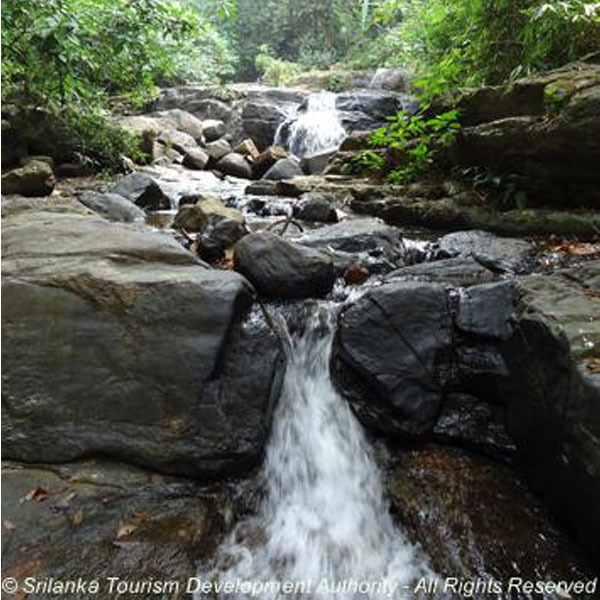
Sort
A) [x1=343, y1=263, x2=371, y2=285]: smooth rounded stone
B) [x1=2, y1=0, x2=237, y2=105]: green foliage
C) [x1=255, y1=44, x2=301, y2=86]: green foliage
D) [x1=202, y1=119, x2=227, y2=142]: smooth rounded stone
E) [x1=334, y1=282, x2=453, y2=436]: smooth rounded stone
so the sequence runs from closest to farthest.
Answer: [x1=334, y1=282, x2=453, y2=436]: smooth rounded stone, [x1=343, y1=263, x2=371, y2=285]: smooth rounded stone, [x1=2, y1=0, x2=237, y2=105]: green foliage, [x1=202, y1=119, x2=227, y2=142]: smooth rounded stone, [x1=255, y1=44, x2=301, y2=86]: green foliage

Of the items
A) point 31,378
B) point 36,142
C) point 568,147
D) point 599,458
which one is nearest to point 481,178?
point 568,147

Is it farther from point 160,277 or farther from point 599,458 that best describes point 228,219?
point 599,458

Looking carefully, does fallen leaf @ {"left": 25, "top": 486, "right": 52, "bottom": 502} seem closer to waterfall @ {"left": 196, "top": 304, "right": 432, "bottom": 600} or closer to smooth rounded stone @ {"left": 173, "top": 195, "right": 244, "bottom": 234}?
waterfall @ {"left": 196, "top": 304, "right": 432, "bottom": 600}

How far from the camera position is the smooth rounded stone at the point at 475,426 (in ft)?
8.68

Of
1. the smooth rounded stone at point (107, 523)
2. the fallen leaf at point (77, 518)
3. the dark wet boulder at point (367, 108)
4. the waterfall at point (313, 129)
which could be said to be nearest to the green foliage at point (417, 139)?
the smooth rounded stone at point (107, 523)

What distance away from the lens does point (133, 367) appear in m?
2.42

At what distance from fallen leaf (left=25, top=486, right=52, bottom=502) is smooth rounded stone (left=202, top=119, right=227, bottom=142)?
16.2 meters

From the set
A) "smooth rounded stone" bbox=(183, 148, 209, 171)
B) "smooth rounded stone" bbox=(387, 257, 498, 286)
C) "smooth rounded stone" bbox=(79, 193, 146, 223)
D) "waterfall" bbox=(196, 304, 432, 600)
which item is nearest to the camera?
"waterfall" bbox=(196, 304, 432, 600)

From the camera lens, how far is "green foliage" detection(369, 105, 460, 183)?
17.6ft

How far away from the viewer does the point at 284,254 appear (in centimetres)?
346

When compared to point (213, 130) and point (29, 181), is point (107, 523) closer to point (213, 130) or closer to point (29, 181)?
point (29, 181)

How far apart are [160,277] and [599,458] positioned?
7.76 feet

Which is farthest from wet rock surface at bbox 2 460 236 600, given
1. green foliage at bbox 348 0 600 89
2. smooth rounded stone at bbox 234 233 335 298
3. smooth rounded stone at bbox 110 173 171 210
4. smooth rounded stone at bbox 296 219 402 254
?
smooth rounded stone at bbox 110 173 171 210

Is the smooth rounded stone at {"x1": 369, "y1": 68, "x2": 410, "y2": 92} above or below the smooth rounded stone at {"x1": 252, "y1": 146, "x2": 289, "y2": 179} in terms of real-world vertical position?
above
